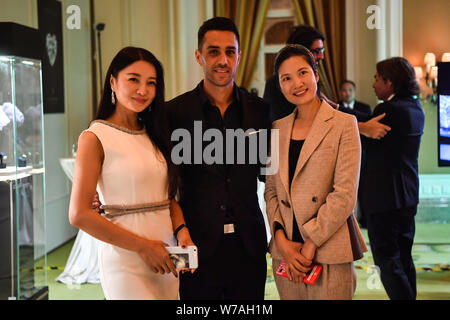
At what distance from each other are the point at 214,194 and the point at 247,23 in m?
5.70

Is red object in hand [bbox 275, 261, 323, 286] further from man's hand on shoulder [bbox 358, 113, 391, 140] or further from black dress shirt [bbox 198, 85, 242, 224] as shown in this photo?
man's hand on shoulder [bbox 358, 113, 391, 140]

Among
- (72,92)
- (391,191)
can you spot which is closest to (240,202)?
(391,191)

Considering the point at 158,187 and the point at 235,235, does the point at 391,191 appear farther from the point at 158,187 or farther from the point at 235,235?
the point at 158,187

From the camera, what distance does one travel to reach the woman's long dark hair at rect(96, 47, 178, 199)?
6.37 ft

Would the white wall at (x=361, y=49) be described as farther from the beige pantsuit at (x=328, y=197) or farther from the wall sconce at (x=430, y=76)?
the beige pantsuit at (x=328, y=197)

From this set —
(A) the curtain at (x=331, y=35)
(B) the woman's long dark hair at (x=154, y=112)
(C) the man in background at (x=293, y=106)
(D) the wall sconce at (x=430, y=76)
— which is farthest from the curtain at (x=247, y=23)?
(B) the woman's long dark hair at (x=154, y=112)

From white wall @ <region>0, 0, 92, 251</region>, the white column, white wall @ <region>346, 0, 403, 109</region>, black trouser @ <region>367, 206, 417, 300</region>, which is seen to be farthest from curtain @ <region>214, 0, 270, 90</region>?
black trouser @ <region>367, 206, 417, 300</region>

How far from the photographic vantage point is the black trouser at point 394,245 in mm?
3447

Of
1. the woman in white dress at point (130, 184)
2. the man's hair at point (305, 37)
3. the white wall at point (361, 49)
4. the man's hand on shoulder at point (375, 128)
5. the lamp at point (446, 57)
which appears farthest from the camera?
the white wall at point (361, 49)

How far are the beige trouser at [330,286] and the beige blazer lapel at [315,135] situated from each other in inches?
14.2

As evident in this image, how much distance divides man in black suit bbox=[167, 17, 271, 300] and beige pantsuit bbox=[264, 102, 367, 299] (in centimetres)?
20

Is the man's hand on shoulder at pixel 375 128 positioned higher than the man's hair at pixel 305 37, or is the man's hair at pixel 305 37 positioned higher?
the man's hair at pixel 305 37

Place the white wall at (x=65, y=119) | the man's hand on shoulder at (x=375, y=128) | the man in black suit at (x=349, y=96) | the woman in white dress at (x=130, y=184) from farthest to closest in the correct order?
1. the man in black suit at (x=349, y=96)
2. the white wall at (x=65, y=119)
3. the man's hand on shoulder at (x=375, y=128)
4. the woman in white dress at (x=130, y=184)

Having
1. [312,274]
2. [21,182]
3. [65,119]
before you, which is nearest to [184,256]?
[312,274]
